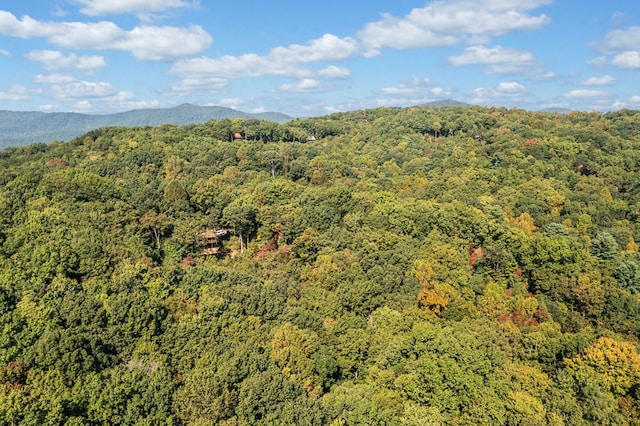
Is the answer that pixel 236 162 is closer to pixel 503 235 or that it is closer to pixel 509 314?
pixel 503 235

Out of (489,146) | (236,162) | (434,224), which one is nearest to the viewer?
(434,224)

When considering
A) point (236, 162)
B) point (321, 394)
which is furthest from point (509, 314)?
point (236, 162)

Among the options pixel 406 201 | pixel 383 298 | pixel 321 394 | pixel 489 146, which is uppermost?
pixel 489 146

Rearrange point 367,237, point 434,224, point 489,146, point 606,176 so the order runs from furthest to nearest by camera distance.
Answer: point 489,146, point 606,176, point 434,224, point 367,237

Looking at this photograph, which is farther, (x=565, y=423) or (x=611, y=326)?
(x=611, y=326)

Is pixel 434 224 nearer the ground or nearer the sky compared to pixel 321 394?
nearer the sky

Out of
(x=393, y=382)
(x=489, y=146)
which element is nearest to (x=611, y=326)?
(x=393, y=382)

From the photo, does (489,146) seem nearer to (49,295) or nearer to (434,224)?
(434,224)
